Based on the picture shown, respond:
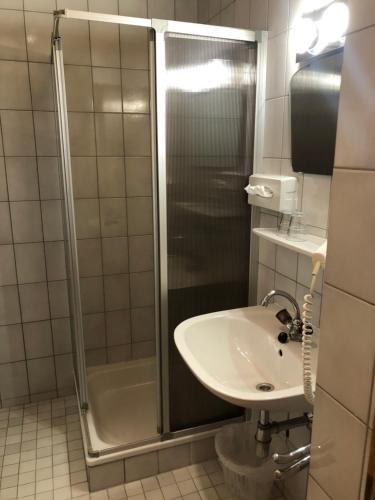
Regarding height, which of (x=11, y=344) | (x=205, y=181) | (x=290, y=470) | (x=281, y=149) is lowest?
(x=11, y=344)

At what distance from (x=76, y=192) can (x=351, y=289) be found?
192 centimetres

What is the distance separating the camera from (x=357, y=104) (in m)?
0.60

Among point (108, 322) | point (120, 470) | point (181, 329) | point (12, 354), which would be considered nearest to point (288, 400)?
point (181, 329)

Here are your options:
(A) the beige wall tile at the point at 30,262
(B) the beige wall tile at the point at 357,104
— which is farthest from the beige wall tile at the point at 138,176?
(B) the beige wall tile at the point at 357,104

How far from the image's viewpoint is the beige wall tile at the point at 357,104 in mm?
573

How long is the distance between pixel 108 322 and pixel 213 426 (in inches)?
36.9

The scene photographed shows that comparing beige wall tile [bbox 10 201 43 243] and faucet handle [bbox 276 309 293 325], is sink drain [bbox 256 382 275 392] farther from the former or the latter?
beige wall tile [bbox 10 201 43 243]

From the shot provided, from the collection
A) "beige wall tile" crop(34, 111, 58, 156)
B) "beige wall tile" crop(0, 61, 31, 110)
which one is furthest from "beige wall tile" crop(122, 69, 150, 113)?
"beige wall tile" crop(0, 61, 31, 110)

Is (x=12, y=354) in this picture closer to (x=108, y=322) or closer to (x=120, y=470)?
(x=108, y=322)

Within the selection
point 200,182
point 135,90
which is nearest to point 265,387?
point 200,182

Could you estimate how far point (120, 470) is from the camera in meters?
1.87

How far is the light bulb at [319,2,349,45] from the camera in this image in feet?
4.00

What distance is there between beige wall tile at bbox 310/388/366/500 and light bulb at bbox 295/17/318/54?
1.17 m

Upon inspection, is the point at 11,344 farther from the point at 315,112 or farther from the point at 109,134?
the point at 315,112
